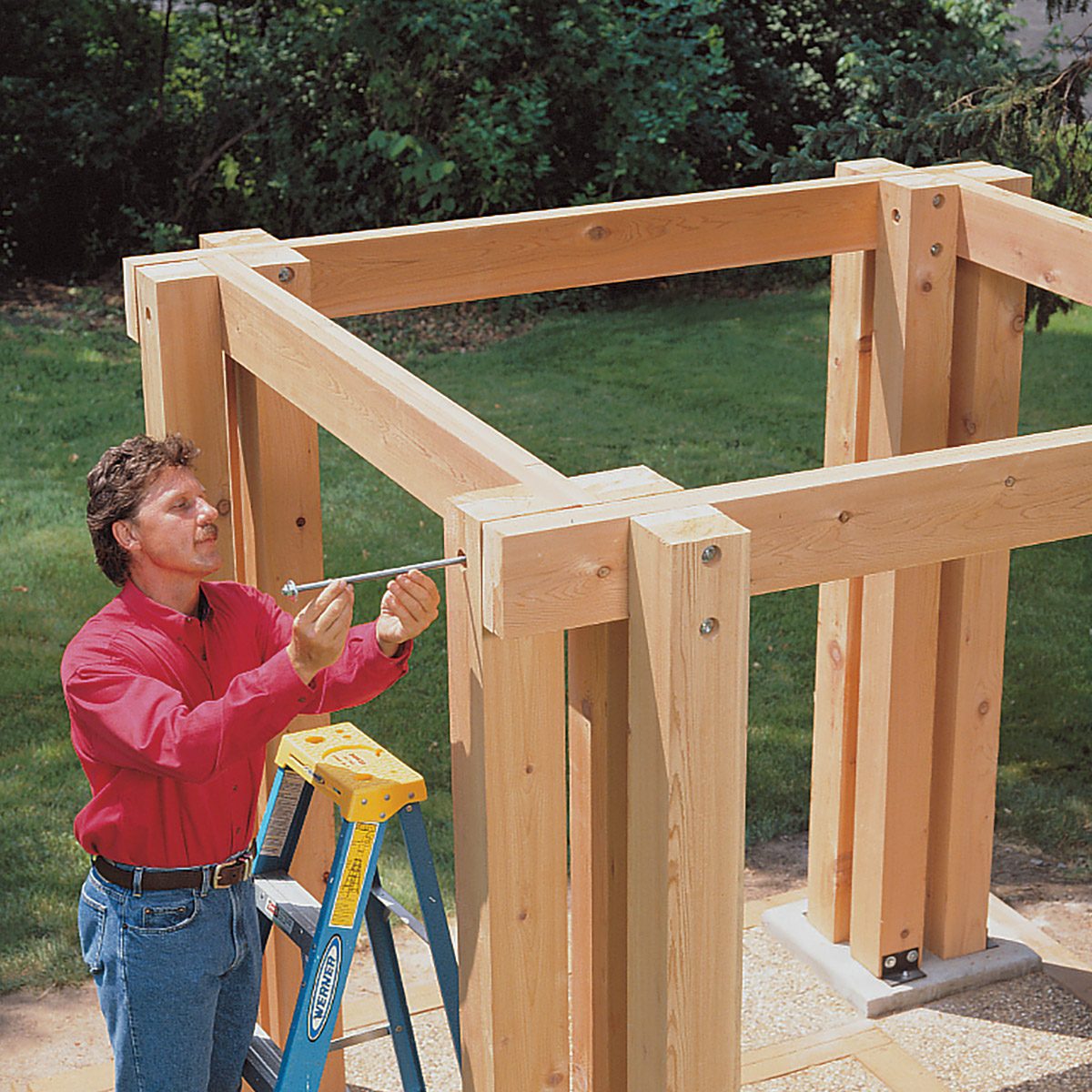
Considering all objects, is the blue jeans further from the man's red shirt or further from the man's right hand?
the man's right hand

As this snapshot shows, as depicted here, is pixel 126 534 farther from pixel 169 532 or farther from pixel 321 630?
pixel 321 630

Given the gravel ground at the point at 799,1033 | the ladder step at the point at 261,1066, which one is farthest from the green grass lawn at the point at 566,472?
the ladder step at the point at 261,1066

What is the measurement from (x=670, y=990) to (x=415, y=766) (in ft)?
13.3

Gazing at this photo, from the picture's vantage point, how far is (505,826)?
8.98 ft

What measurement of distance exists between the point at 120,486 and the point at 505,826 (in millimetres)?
1156

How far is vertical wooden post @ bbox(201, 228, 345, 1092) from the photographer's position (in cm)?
397

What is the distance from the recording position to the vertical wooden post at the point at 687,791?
2.51 meters

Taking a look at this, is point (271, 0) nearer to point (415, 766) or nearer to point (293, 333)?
point (415, 766)

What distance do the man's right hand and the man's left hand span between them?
77 millimetres

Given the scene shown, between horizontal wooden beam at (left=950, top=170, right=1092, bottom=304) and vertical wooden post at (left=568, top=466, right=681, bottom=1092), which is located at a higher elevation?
horizontal wooden beam at (left=950, top=170, right=1092, bottom=304)

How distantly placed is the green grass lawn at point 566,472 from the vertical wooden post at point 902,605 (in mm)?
1144

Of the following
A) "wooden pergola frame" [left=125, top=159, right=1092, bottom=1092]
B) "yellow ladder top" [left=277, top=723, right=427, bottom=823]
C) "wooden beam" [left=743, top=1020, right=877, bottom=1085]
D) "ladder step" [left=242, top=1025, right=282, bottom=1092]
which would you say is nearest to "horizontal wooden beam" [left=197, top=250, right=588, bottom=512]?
"wooden pergola frame" [left=125, top=159, right=1092, bottom=1092]

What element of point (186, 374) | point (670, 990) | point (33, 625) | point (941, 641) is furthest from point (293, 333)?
point (33, 625)

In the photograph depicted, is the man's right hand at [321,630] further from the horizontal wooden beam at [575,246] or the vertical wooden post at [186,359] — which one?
the horizontal wooden beam at [575,246]
